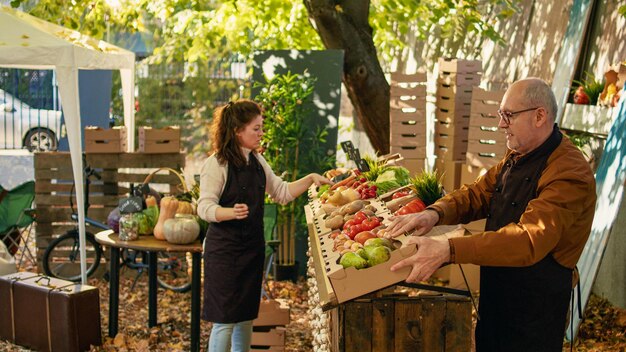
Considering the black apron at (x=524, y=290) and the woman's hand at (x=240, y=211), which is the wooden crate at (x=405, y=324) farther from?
the woman's hand at (x=240, y=211)

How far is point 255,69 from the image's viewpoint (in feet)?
32.6

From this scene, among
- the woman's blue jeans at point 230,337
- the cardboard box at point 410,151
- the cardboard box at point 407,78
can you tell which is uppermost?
the cardboard box at point 407,78

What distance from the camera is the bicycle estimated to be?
916cm

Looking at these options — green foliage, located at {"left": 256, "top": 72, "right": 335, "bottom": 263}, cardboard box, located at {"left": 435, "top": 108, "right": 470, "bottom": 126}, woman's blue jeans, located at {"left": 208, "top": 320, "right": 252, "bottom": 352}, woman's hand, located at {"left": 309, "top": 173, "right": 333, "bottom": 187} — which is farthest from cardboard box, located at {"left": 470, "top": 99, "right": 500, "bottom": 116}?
woman's blue jeans, located at {"left": 208, "top": 320, "right": 252, "bottom": 352}

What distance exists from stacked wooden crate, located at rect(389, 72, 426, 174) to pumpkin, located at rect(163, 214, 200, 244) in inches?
112

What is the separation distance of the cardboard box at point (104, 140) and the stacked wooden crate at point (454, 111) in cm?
322

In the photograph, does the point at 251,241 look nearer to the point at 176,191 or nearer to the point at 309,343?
the point at 309,343

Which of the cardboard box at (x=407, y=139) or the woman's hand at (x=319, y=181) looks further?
the cardboard box at (x=407, y=139)

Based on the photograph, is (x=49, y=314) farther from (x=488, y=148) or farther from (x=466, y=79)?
(x=466, y=79)

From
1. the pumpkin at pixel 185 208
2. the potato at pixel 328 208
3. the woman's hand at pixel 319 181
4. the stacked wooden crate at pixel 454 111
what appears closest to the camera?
the potato at pixel 328 208

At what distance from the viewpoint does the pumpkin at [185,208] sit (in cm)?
682

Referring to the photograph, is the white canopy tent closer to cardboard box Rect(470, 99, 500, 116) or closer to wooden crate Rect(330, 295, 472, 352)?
cardboard box Rect(470, 99, 500, 116)

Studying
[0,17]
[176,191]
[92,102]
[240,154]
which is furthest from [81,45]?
[92,102]

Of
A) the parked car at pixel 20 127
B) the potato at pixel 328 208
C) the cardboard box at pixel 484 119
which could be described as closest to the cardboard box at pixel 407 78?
the cardboard box at pixel 484 119
